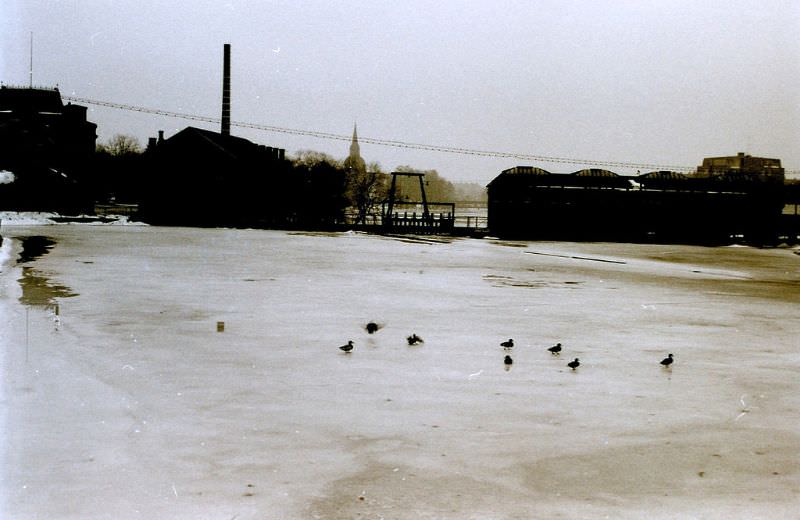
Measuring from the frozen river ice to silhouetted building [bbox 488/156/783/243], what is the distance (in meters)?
43.8

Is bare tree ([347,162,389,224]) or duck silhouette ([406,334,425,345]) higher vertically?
bare tree ([347,162,389,224])

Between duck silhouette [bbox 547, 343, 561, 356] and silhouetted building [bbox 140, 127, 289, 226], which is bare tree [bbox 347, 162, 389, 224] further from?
duck silhouette [bbox 547, 343, 561, 356]

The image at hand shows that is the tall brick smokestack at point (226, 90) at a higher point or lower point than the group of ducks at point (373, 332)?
higher

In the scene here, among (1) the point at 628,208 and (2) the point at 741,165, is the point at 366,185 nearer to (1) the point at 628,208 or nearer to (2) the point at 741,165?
(1) the point at 628,208

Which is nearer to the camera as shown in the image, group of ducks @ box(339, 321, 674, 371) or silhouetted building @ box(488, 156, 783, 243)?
group of ducks @ box(339, 321, 674, 371)

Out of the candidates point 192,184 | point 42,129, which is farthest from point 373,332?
point 42,129

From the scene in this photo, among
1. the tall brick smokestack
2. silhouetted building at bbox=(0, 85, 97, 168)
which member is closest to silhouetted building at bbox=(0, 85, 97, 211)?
silhouetted building at bbox=(0, 85, 97, 168)

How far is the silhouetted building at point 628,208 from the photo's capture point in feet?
195

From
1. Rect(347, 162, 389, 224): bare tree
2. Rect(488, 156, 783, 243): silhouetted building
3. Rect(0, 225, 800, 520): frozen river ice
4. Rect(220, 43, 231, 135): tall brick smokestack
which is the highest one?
Rect(220, 43, 231, 135): tall brick smokestack

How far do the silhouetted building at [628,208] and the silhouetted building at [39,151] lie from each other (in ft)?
122

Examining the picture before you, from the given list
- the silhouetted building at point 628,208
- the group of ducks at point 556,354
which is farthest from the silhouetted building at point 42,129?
the group of ducks at point 556,354

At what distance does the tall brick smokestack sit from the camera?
7600 centimetres

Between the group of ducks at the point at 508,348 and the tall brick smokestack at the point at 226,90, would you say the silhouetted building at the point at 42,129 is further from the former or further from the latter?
the group of ducks at the point at 508,348

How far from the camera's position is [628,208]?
60625mm
